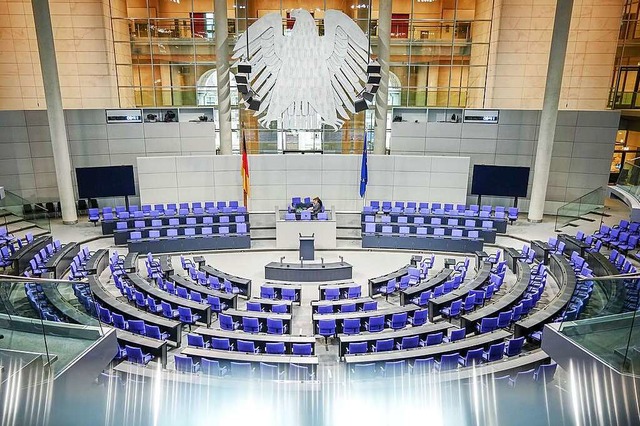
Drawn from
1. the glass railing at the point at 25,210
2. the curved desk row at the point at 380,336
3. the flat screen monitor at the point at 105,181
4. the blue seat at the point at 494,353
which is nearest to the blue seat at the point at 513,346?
the blue seat at the point at 494,353

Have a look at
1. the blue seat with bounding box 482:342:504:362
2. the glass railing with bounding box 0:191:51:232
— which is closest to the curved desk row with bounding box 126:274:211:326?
the blue seat with bounding box 482:342:504:362

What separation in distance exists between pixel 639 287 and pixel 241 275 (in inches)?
451

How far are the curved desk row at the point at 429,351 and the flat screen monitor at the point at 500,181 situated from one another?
42.7 ft

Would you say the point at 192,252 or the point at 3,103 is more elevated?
the point at 3,103

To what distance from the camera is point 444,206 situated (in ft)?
63.7

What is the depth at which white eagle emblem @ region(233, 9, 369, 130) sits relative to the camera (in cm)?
1897

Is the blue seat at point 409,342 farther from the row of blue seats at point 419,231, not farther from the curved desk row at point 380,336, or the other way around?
the row of blue seats at point 419,231

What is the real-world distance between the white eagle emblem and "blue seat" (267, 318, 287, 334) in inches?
468

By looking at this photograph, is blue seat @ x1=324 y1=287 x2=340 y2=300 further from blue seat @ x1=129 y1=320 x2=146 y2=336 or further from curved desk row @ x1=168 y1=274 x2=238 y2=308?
blue seat @ x1=129 y1=320 x2=146 y2=336

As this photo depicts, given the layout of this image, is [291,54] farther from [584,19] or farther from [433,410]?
[433,410]

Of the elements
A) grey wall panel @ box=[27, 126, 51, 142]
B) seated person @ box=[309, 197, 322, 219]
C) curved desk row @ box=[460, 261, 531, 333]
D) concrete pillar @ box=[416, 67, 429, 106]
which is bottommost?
curved desk row @ box=[460, 261, 531, 333]

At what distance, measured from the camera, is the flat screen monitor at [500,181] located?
20.6 metres

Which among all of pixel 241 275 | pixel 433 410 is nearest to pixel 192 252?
pixel 241 275

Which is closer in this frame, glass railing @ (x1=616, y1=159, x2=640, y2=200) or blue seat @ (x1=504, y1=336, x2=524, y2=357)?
blue seat @ (x1=504, y1=336, x2=524, y2=357)
